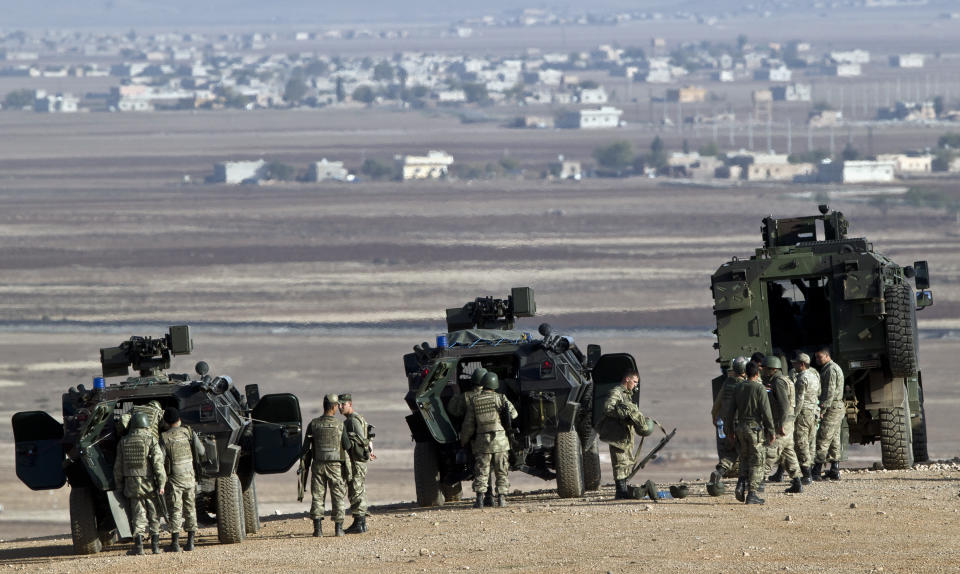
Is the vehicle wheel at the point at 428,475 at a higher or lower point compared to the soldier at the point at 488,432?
lower

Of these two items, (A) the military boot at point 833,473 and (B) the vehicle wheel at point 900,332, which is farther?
(B) the vehicle wheel at point 900,332

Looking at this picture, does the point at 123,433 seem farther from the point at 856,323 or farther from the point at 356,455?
the point at 856,323

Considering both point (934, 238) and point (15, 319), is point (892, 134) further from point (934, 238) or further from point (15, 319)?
point (15, 319)

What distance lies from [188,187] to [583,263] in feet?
189

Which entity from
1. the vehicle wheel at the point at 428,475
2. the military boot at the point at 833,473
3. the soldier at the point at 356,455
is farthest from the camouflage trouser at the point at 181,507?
the military boot at the point at 833,473

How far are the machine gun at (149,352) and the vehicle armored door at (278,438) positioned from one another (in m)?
1.35

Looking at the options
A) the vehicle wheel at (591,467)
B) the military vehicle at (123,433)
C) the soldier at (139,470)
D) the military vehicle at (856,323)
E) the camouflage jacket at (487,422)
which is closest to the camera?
the soldier at (139,470)

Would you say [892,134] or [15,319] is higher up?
[892,134]

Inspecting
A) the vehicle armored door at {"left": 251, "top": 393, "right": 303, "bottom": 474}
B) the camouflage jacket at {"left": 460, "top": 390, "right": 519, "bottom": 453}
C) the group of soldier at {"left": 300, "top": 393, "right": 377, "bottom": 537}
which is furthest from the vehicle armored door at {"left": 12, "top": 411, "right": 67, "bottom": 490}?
the camouflage jacket at {"left": 460, "top": 390, "right": 519, "bottom": 453}

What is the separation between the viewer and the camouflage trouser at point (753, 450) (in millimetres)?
15734

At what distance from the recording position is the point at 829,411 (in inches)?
696

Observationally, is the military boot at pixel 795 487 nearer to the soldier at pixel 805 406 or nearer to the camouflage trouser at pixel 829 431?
the soldier at pixel 805 406

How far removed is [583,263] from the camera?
79438 millimetres

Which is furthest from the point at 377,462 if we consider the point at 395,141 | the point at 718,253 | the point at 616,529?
the point at 395,141
